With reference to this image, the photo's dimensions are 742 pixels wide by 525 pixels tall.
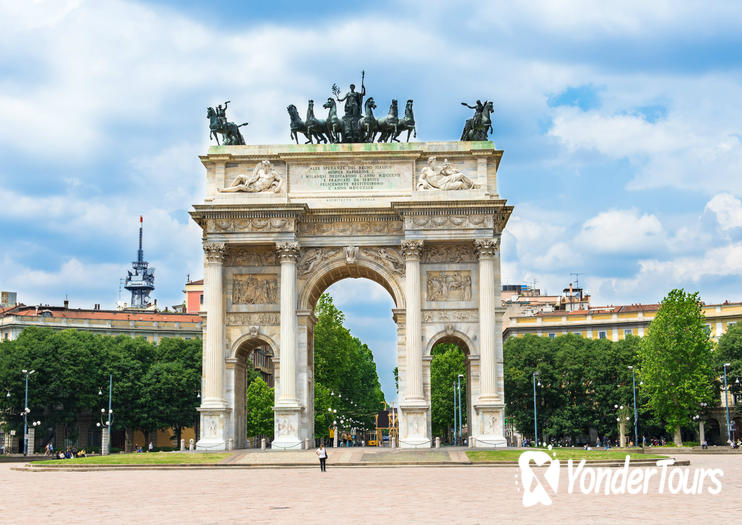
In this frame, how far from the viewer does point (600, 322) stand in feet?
352

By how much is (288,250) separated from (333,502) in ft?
93.6

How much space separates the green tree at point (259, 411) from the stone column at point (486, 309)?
126ft

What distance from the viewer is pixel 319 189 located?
52.7 m

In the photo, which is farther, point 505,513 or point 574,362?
point 574,362

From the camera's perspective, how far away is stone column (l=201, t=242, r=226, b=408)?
51.0 m

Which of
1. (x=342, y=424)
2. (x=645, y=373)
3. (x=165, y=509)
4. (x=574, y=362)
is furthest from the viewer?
(x=342, y=424)

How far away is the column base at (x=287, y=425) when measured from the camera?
49469mm

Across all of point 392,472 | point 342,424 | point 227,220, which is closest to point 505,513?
point 392,472

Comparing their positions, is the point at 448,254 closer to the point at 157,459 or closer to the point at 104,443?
the point at 157,459

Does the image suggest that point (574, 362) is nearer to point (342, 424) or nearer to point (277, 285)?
point (342, 424)

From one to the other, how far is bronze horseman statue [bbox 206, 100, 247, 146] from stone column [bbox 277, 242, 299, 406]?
291 inches

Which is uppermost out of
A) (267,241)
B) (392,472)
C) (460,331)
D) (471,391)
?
(267,241)

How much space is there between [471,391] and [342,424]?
47585 mm

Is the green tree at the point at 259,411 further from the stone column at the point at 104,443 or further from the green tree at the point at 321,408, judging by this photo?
the stone column at the point at 104,443
